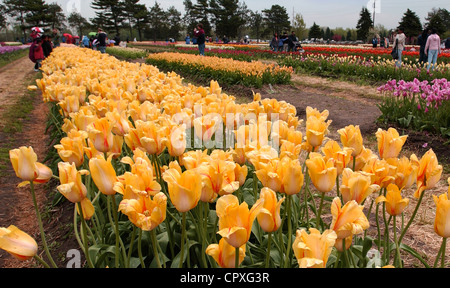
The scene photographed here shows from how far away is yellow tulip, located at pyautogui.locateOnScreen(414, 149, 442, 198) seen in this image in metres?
1.28

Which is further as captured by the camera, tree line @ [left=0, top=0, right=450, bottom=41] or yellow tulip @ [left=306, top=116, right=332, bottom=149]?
tree line @ [left=0, top=0, right=450, bottom=41]

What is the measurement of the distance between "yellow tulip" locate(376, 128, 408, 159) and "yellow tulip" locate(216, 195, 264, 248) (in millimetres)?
772

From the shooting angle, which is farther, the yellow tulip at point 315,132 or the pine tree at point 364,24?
the pine tree at point 364,24

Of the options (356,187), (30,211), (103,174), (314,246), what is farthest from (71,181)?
(30,211)

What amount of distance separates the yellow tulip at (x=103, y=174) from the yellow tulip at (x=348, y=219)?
75 centimetres

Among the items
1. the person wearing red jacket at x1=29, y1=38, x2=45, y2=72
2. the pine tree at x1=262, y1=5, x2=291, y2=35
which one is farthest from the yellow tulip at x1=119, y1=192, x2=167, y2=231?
the pine tree at x1=262, y1=5, x2=291, y2=35

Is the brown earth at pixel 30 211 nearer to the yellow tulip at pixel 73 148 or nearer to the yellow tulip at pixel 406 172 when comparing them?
the yellow tulip at pixel 73 148

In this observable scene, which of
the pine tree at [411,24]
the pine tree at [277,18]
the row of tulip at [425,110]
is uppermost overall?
the pine tree at [277,18]

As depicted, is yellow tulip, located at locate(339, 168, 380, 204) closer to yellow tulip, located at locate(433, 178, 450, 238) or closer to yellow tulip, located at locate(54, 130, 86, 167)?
yellow tulip, located at locate(433, 178, 450, 238)

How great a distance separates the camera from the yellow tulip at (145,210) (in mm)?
1108

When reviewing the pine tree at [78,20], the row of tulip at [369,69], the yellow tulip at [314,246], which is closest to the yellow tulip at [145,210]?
the yellow tulip at [314,246]
